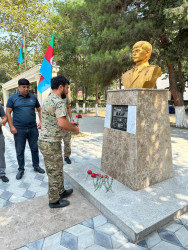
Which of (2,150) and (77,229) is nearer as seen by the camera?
(77,229)

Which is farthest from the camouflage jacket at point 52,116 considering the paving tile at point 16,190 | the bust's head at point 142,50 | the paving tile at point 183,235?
the paving tile at point 183,235

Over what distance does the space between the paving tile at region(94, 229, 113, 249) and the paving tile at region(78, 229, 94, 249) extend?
5 centimetres

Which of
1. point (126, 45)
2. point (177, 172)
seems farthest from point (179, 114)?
point (177, 172)

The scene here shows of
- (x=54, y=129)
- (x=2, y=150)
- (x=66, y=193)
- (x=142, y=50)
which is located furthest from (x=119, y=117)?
(x=2, y=150)

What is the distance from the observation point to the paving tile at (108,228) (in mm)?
2096

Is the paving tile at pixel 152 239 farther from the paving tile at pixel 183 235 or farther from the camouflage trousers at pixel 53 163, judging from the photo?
the camouflage trousers at pixel 53 163

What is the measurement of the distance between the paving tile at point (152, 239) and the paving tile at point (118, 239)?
24 cm

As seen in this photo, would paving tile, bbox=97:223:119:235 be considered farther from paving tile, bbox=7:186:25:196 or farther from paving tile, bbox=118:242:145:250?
paving tile, bbox=7:186:25:196

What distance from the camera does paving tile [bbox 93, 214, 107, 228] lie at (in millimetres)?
2229

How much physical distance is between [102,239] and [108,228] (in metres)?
0.19

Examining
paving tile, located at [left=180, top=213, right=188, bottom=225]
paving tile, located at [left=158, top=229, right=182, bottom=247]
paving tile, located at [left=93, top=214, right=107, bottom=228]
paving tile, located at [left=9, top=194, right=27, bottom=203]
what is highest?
paving tile, located at [left=9, top=194, right=27, bottom=203]

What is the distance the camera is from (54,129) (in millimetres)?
2238

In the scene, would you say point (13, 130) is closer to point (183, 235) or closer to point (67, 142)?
point (67, 142)

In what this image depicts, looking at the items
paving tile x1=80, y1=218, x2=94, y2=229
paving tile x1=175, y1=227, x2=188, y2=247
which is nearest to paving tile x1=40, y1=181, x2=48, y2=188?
paving tile x1=80, y1=218, x2=94, y2=229
